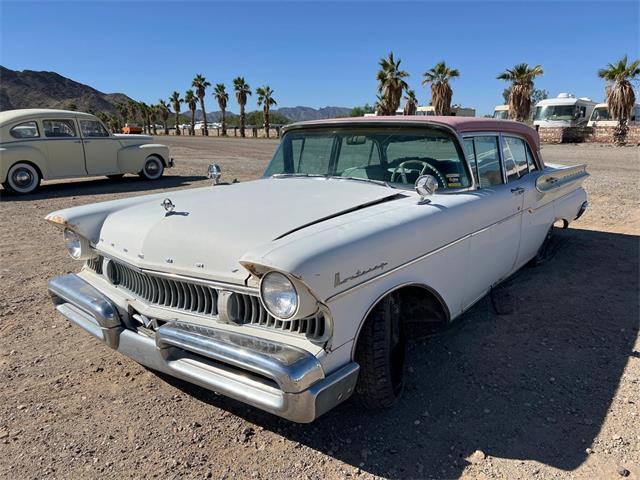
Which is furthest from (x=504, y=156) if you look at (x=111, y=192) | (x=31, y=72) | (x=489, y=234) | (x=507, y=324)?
(x=31, y=72)

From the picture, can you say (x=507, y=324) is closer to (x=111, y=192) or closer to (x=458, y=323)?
(x=458, y=323)

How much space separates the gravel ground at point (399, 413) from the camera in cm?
221

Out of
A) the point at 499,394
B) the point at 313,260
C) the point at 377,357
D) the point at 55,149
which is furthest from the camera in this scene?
the point at 55,149

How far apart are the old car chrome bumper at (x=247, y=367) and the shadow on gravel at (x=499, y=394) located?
449 mm

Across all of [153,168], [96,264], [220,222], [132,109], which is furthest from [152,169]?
[132,109]

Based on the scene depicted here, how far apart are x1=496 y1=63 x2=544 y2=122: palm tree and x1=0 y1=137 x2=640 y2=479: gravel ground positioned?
26.7 m

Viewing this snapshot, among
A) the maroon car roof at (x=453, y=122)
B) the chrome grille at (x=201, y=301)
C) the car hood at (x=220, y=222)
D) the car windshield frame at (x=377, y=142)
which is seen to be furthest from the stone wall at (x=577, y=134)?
the chrome grille at (x=201, y=301)

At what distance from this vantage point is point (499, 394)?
107 inches

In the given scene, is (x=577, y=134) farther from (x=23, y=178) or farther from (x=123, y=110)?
(x=123, y=110)

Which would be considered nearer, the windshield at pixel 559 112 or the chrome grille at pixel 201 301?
the chrome grille at pixel 201 301

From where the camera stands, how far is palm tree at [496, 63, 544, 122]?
90.4ft

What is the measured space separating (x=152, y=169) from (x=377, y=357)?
11182 millimetres

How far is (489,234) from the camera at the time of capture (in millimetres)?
3324

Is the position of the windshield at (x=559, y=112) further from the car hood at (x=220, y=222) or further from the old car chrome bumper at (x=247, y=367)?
the old car chrome bumper at (x=247, y=367)
